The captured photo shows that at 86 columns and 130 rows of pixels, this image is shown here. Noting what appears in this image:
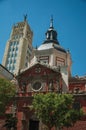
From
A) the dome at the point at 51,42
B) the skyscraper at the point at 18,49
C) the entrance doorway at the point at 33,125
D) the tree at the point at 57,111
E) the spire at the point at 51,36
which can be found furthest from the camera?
the skyscraper at the point at 18,49

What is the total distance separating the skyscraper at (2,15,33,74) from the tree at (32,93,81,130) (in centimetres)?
7335

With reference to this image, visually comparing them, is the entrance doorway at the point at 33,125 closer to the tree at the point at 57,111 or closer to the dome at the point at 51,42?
the tree at the point at 57,111

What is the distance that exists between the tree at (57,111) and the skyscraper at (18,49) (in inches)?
2888

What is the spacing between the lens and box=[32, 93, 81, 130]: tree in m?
33.6

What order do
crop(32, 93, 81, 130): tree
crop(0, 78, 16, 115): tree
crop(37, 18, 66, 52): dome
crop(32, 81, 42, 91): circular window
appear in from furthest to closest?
1. crop(37, 18, 66, 52): dome
2. crop(32, 81, 42, 91): circular window
3. crop(0, 78, 16, 115): tree
4. crop(32, 93, 81, 130): tree

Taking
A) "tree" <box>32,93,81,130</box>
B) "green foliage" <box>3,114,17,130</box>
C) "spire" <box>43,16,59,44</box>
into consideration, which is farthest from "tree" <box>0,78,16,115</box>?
"spire" <box>43,16,59,44</box>

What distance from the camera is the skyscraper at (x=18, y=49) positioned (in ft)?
365

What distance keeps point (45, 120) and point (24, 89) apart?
1550 centimetres

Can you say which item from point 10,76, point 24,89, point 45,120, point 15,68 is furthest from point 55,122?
point 15,68

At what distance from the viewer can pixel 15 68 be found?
109562 mm

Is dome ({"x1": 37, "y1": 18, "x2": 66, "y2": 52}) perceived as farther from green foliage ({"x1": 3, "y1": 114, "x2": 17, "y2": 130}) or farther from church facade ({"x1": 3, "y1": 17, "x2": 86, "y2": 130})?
green foliage ({"x1": 3, "y1": 114, "x2": 17, "y2": 130})

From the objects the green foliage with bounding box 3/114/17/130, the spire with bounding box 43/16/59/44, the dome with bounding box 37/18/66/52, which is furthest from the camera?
the spire with bounding box 43/16/59/44

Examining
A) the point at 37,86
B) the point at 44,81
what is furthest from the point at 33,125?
the point at 44,81

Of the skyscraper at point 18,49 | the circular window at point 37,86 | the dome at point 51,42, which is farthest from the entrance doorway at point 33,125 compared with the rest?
A: the skyscraper at point 18,49
